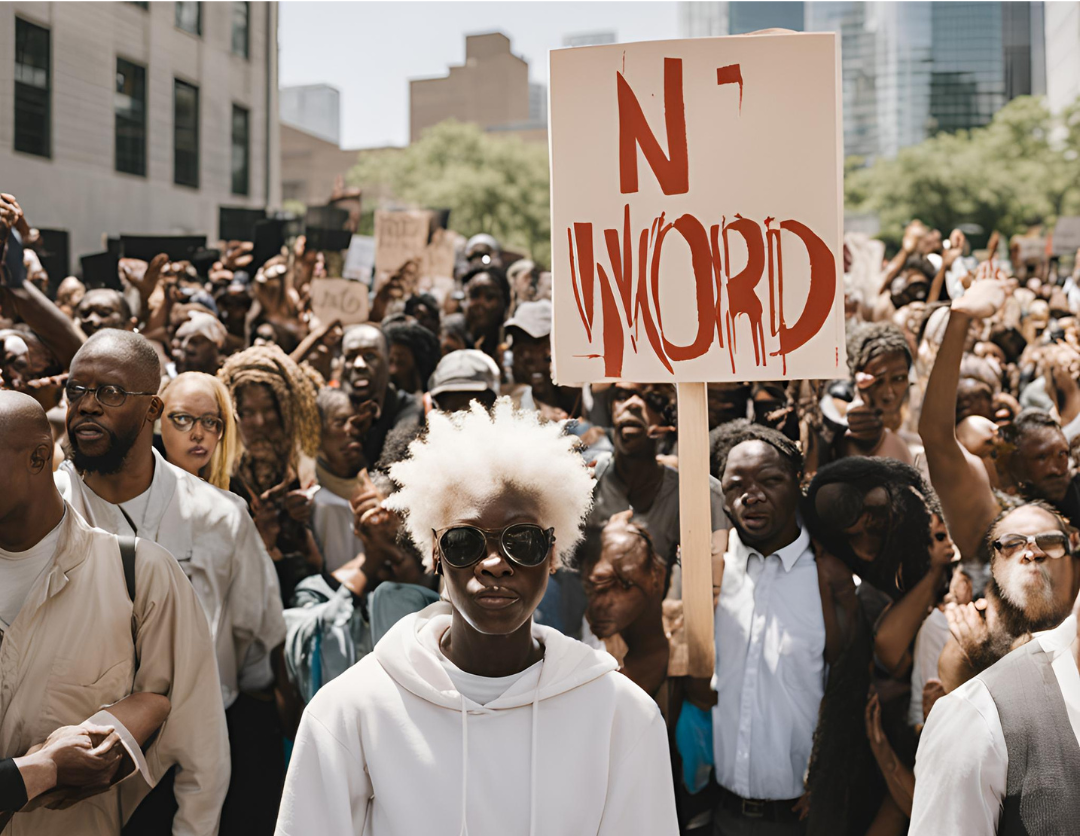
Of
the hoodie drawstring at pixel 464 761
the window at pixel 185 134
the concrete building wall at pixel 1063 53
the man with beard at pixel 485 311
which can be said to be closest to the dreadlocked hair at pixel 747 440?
the hoodie drawstring at pixel 464 761

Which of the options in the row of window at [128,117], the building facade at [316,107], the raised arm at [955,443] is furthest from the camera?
the building facade at [316,107]

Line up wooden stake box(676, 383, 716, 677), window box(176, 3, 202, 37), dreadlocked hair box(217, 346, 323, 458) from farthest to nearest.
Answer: window box(176, 3, 202, 37)
dreadlocked hair box(217, 346, 323, 458)
wooden stake box(676, 383, 716, 677)

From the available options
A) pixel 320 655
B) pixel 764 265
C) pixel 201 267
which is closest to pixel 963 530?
pixel 764 265

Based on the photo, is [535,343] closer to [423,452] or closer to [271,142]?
[423,452]

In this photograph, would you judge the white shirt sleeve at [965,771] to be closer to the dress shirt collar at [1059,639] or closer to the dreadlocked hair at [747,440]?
the dress shirt collar at [1059,639]

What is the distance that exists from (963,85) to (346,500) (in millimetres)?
131804

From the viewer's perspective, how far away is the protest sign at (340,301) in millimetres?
7531

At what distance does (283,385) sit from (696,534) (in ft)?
7.29

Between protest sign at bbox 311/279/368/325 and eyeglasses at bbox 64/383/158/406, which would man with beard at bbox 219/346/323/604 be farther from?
protest sign at bbox 311/279/368/325

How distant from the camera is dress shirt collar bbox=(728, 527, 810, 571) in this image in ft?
A: 10.3

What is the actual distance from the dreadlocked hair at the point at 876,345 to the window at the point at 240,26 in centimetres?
2303

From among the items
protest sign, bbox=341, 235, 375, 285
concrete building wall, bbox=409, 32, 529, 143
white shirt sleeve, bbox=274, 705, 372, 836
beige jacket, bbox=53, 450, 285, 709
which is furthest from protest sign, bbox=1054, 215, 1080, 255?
concrete building wall, bbox=409, 32, 529, 143

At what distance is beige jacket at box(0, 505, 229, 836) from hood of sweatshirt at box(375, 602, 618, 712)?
0.79 meters

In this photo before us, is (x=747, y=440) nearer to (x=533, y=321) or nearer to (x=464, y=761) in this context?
(x=464, y=761)
